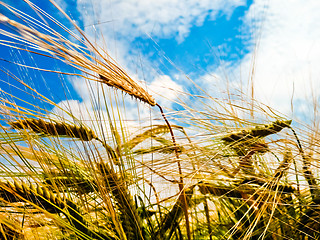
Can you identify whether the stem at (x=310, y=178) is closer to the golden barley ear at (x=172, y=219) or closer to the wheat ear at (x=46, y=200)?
the golden barley ear at (x=172, y=219)

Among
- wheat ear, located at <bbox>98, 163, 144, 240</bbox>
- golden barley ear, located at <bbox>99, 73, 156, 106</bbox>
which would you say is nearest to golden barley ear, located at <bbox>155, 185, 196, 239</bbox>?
wheat ear, located at <bbox>98, 163, 144, 240</bbox>

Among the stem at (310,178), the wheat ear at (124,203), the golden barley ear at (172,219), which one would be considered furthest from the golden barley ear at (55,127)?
the stem at (310,178)

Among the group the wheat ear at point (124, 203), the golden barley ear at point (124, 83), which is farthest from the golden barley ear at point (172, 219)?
the golden barley ear at point (124, 83)

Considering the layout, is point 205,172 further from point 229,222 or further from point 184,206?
point 229,222

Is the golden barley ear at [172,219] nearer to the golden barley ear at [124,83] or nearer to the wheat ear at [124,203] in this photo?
the wheat ear at [124,203]

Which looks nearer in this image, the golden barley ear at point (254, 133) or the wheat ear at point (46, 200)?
the wheat ear at point (46, 200)

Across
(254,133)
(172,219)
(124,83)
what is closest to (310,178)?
(254,133)

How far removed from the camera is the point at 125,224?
537 millimetres

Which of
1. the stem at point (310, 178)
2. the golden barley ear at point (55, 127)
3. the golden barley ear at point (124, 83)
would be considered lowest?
the stem at point (310, 178)

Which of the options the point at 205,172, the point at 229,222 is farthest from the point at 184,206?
the point at 229,222

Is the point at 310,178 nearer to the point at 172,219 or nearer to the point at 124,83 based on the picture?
the point at 172,219

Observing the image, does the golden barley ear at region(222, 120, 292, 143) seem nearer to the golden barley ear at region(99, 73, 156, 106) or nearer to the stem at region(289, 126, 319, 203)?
the stem at region(289, 126, 319, 203)

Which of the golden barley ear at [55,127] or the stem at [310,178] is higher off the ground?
the golden barley ear at [55,127]

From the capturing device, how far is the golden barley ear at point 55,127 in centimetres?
55
